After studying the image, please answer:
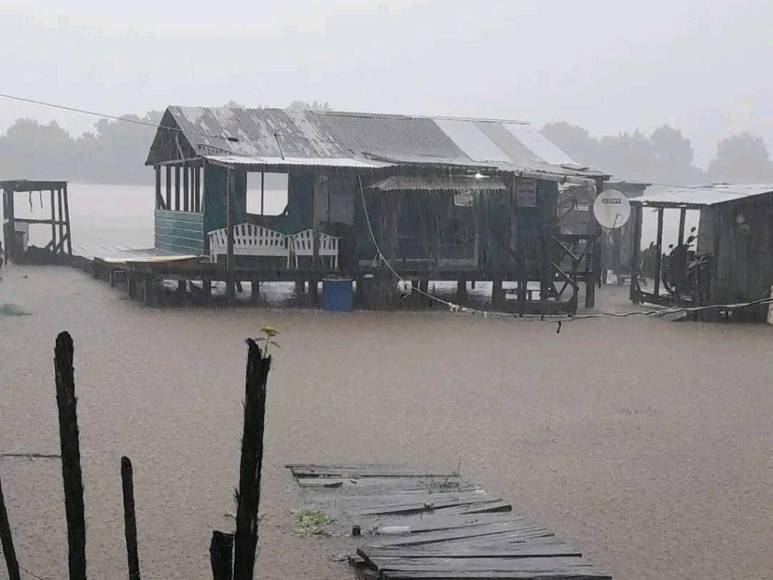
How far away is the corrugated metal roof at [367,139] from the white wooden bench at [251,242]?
1505 mm

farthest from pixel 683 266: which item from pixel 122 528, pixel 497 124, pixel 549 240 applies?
pixel 122 528

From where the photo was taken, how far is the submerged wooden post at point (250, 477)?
A: 364 cm

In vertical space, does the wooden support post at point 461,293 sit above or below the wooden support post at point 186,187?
below

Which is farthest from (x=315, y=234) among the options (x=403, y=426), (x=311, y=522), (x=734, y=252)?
(x=311, y=522)

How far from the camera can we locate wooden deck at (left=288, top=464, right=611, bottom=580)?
594cm

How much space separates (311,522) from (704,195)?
53.4 feet

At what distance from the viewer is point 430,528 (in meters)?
6.85

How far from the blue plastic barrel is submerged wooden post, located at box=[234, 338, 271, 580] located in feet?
50.6

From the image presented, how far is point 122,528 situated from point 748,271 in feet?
53.1

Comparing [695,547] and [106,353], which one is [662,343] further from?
[695,547]

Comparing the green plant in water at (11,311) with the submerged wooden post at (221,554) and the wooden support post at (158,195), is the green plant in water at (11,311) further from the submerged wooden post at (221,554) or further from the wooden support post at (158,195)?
the submerged wooden post at (221,554)

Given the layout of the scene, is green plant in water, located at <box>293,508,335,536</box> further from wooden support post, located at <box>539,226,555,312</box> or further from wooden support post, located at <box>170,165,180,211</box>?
wooden support post, located at <box>170,165,180,211</box>

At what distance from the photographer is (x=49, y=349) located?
13.9 meters

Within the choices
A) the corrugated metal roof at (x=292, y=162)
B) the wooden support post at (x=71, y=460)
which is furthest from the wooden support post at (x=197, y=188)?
the wooden support post at (x=71, y=460)
